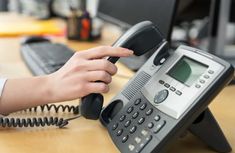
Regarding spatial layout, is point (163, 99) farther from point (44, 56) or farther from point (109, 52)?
point (44, 56)

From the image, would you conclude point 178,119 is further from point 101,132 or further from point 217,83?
point 101,132

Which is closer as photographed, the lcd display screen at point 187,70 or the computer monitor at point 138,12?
the lcd display screen at point 187,70

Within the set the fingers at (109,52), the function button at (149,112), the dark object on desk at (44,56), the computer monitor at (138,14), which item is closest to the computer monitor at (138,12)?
the computer monitor at (138,14)

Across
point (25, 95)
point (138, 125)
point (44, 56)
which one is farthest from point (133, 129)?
point (44, 56)

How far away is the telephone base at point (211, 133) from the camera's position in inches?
27.4

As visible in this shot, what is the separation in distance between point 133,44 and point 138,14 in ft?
1.73

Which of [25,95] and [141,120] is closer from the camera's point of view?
[141,120]

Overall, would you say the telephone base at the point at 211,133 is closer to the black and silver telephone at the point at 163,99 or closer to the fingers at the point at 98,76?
the black and silver telephone at the point at 163,99

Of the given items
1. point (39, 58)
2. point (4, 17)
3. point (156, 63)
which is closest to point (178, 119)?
point (156, 63)

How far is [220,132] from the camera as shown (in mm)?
708

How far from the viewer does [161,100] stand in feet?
2.24

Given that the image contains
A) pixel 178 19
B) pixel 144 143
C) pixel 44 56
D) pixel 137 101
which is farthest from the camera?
pixel 178 19

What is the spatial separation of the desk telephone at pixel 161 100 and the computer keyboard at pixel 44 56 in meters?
0.37

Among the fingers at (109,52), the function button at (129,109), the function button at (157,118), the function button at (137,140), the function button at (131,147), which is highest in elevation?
the fingers at (109,52)
